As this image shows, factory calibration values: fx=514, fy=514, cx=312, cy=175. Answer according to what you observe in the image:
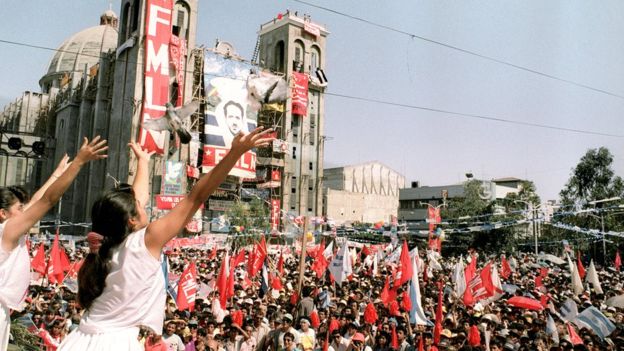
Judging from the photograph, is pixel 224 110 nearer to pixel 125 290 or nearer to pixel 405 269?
pixel 405 269

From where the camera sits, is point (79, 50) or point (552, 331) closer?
point (552, 331)

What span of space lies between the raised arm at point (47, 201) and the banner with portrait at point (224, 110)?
46425 mm

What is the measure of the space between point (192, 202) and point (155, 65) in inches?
1640

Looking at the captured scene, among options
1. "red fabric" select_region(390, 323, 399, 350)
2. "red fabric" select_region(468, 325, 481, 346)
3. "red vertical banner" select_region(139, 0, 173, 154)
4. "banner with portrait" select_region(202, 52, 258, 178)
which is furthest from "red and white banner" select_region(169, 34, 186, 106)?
"red fabric" select_region(468, 325, 481, 346)

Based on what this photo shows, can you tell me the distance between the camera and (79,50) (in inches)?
2650

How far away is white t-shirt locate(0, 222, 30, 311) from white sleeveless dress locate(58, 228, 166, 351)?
89 cm

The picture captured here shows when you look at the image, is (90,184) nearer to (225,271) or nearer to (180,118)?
(225,271)

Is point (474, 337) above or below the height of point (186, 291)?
below

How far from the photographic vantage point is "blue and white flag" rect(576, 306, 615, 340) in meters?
8.85

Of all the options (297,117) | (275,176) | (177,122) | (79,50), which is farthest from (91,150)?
(79,50)

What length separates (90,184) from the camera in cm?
Result: 4988

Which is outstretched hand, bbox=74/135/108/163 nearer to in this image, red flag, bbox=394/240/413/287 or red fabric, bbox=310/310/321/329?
red fabric, bbox=310/310/321/329

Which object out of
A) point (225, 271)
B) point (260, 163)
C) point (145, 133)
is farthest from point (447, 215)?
point (225, 271)

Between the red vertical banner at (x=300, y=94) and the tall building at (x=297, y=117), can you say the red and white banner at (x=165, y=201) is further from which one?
the red vertical banner at (x=300, y=94)
